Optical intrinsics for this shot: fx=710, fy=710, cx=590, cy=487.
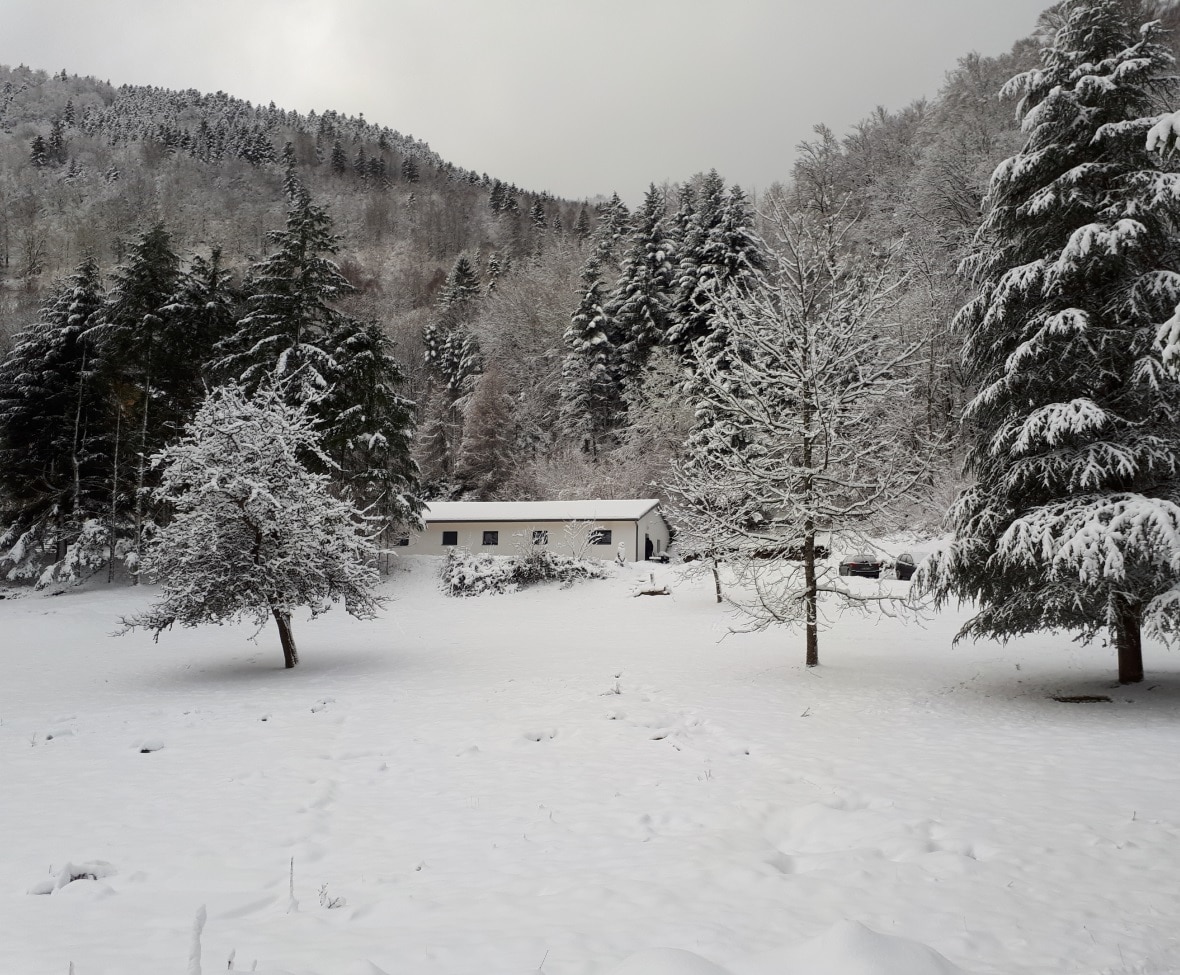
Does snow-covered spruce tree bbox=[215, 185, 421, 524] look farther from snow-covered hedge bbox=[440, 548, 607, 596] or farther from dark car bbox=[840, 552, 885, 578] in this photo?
dark car bbox=[840, 552, 885, 578]

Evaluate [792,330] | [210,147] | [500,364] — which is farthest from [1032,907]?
[210,147]

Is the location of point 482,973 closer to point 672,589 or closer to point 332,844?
point 332,844

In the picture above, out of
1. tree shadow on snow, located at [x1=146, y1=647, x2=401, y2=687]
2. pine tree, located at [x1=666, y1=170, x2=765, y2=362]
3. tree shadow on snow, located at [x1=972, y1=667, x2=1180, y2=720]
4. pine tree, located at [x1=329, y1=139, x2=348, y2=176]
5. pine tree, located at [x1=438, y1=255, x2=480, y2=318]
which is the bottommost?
tree shadow on snow, located at [x1=146, y1=647, x2=401, y2=687]

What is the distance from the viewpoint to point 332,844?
5.61 metres

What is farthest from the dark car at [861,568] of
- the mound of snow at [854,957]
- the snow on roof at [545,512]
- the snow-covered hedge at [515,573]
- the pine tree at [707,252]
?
the mound of snow at [854,957]

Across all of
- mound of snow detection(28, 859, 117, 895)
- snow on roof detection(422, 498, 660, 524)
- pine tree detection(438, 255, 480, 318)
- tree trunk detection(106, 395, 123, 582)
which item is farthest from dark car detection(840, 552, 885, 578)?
pine tree detection(438, 255, 480, 318)

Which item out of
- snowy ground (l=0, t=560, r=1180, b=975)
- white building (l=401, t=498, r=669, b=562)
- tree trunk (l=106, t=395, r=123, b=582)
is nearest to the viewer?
snowy ground (l=0, t=560, r=1180, b=975)

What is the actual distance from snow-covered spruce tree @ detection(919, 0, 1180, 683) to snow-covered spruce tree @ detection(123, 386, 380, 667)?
11.8 meters

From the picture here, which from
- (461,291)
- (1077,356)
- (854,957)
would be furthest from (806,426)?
(461,291)

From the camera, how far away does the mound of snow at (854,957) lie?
10.6 feet

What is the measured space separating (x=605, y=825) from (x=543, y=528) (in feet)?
102

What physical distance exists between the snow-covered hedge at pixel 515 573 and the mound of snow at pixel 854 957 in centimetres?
2807

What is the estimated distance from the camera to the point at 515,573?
104 ft

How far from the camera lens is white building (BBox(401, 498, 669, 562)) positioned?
36.0 metres
